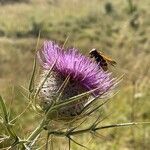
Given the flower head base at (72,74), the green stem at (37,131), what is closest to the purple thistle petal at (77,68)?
the flower head base at (72,74)

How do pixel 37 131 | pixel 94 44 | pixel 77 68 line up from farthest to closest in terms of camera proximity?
pixel 94 44, pixel 77 68, pixel 37 131

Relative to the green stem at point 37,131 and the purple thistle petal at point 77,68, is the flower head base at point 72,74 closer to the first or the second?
the purple thistle petal at point 77,68

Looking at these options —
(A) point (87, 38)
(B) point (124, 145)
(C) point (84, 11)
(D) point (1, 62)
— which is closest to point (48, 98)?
(B) point (124, 145)

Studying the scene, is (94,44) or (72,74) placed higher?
(94,44)

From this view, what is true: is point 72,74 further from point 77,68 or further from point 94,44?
point 94,44

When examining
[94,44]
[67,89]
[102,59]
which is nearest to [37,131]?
[67,89]

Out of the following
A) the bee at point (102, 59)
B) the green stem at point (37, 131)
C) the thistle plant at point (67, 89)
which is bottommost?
the green stem at point (37, 131)

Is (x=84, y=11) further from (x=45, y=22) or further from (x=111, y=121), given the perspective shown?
(x=111, y=121)
